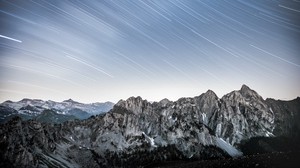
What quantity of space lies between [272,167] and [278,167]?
352cm

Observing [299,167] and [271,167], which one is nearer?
[299,167]

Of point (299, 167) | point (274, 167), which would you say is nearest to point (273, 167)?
point (274, 167)

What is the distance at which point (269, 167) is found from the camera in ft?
475

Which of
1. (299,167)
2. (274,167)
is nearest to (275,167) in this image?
(274,167)

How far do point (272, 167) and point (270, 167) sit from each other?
3.39 feet

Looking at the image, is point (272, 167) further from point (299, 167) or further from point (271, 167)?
point (299, 167)

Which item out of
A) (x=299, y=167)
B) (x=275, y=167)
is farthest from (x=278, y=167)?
(x=299, y=167)

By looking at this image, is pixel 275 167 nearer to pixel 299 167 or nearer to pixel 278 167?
pixel 278 167

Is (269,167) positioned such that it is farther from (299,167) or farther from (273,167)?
(299,167)

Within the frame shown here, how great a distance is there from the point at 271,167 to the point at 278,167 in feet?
12.7

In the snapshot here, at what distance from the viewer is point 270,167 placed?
14450 cm

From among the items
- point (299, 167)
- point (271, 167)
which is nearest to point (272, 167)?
point (271, 167)

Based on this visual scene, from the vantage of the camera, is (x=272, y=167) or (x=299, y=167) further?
(x=272, y=167)

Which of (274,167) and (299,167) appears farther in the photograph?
(274,167)
